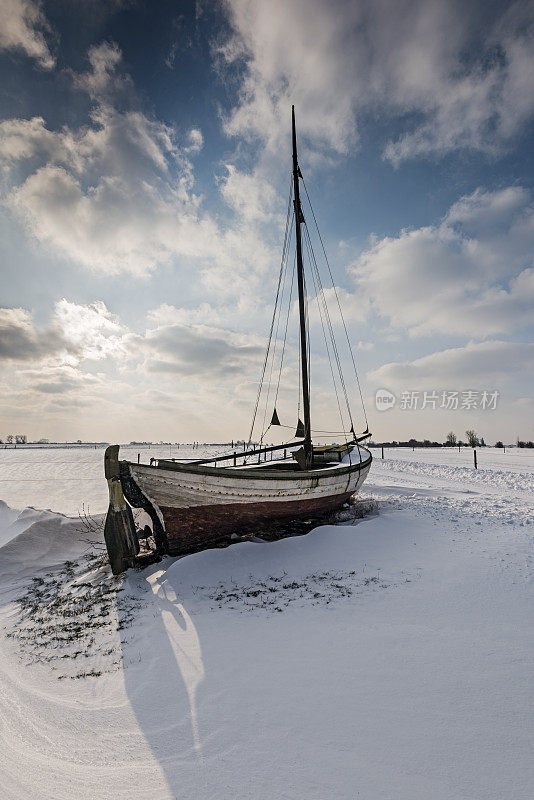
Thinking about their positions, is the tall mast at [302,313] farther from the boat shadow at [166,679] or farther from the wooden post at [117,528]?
the boat shadow at [166,679]

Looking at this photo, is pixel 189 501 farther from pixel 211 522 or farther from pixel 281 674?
pixel 281 674

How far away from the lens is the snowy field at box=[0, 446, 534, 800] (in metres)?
2.70

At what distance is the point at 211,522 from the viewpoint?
27.2 feet

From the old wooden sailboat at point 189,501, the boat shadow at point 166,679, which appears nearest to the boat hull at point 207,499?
the old wooden sailboat at point 189,501

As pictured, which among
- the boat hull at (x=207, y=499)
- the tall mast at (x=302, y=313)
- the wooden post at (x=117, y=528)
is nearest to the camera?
the wooden post at (x=117, y=528)

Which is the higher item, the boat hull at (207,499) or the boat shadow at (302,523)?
the boat hull at (207,499)

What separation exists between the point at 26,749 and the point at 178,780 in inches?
59.0

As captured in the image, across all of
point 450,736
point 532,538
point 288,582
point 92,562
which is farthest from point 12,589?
point 532,538

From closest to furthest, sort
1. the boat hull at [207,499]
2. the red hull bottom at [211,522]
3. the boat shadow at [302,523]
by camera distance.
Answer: the boat hull at [207,499] → the red hull bottom at [211,522] → the boat shadow at [302,523]

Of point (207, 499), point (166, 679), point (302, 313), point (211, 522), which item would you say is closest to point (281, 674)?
point (166, 679)

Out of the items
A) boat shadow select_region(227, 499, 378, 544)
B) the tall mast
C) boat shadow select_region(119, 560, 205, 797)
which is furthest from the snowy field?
the tall mast

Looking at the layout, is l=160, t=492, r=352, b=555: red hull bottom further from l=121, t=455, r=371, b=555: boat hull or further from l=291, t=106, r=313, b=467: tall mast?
l=291, t=106, r=313, b=467: tall mast

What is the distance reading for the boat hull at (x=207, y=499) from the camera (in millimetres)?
7879

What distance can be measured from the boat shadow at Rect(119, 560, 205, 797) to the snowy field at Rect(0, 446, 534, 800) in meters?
0.02
